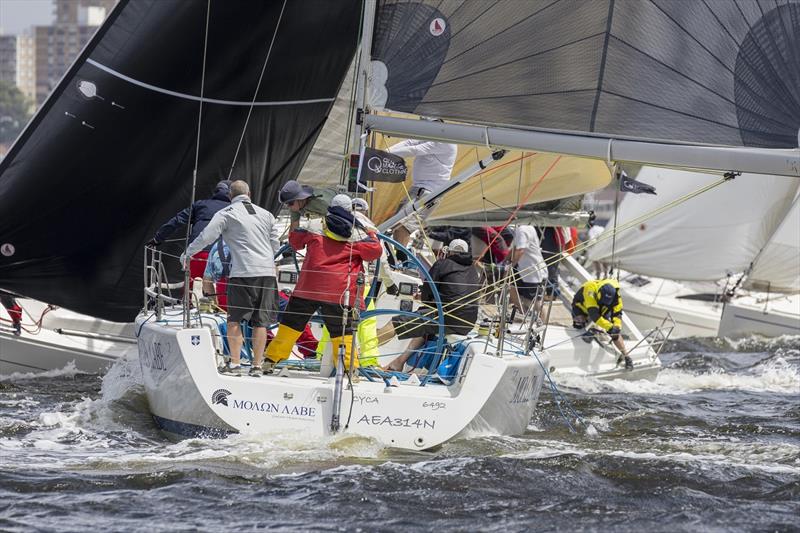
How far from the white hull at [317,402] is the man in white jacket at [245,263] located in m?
0.27

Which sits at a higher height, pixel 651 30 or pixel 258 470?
pixel 651 30

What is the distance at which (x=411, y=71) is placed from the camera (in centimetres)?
868

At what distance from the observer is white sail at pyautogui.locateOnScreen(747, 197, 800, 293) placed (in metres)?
17.3

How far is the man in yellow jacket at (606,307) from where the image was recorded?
39.1 ft

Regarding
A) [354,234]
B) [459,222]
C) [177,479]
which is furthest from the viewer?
[459,222]

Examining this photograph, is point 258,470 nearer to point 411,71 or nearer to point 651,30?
point 411,71

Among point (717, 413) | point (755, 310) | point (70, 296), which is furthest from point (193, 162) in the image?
point (755, 310)

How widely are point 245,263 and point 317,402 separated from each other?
1111mm

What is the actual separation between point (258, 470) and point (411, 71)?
3.33 meters

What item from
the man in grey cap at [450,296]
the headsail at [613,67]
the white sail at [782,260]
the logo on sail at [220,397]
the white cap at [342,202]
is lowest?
the logo on sail at [220,397]

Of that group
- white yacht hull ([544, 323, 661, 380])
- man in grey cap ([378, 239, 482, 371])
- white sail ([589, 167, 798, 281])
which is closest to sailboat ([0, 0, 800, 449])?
man in grey cap ([378, 239, 482, 371])

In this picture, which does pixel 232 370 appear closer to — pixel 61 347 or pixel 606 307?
pixel 61 347

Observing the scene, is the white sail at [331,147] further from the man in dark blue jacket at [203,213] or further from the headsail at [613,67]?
the headsail at [613,67]

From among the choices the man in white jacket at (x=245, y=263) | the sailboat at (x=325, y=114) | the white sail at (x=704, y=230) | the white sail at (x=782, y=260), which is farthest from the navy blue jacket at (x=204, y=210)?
the white sail at (x=782, y=260)
